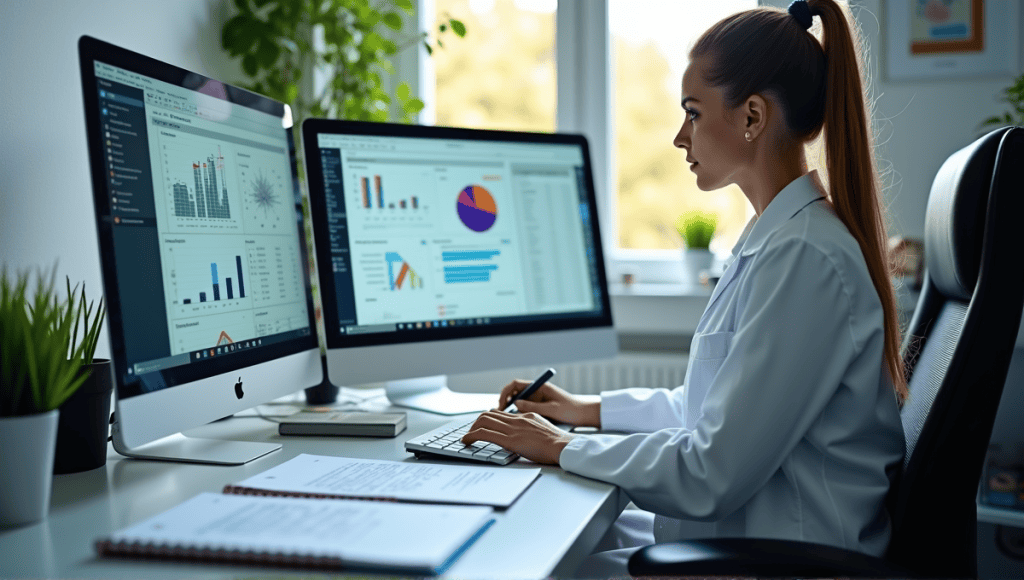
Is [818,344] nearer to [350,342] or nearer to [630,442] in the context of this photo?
[630,442]

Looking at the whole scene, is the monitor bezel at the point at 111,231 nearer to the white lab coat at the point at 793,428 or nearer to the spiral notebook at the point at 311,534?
the spiral notebook at the point at 311,534

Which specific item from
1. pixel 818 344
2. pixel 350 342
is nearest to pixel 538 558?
pixel 818 344

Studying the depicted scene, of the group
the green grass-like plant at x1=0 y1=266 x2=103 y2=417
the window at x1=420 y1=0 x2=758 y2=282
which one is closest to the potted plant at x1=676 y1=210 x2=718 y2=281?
the window at x1=420 y1=0 x2=758 y2=282

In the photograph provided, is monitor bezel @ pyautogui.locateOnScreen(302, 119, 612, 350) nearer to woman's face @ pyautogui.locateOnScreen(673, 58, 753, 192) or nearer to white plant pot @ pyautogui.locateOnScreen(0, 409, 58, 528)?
woman's face @ pyautogui.locateOnScreen(673, 58, 753, 192)

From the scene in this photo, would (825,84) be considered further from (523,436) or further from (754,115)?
(523,436)

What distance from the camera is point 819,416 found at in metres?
0.88

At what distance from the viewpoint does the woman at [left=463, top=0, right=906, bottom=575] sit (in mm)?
841

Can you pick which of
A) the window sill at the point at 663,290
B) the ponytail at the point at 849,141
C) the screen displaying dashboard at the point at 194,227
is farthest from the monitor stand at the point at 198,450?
the window sill at the point at 663,290

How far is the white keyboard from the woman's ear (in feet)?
1.77

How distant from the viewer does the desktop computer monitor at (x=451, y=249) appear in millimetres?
1202

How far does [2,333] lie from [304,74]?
1.57 m

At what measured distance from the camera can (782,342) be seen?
839 millimetres

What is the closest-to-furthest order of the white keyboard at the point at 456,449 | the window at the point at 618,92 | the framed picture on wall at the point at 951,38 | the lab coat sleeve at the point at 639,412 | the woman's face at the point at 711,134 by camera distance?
the white keyboard at the point at 456,449 < the woman's face at the point at 711,134 < the lab coat sleeve at the point at 639,412 < the framed picture on wall at the point at 951,38 < the window at the point at 618,92

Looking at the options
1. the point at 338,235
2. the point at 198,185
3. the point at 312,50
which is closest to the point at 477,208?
the point at 338,235
